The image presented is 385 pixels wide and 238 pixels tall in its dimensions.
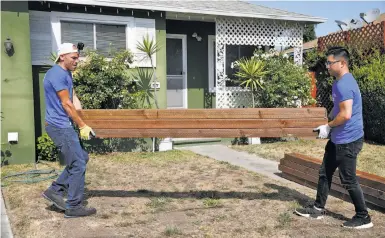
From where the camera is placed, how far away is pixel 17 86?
7.09m

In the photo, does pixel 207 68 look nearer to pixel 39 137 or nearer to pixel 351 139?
pixel 39 137

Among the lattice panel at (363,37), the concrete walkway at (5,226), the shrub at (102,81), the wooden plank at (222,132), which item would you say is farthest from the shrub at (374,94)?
the concrete walkway at (5,226)

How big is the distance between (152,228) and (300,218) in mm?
A: 1648

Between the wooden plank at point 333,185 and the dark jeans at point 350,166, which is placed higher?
the dark jeans at point 350,166

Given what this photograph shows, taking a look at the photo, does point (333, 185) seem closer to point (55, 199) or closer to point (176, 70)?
point (55, 199)

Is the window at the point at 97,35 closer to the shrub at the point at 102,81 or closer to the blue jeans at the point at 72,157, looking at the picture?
the shrub at the point at 102,81

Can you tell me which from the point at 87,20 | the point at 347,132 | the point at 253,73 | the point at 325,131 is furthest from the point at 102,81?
the point at 347,132

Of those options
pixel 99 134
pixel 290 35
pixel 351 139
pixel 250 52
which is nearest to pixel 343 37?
pixel 290 35

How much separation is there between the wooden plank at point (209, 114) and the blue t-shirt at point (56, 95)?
14.4 inches

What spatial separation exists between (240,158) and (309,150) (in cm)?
179

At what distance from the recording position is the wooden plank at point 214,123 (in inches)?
174

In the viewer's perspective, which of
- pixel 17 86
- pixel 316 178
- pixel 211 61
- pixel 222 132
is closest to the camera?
pixel 222 132

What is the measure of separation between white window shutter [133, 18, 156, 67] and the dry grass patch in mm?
3027

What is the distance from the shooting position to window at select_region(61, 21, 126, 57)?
8.20 meters
